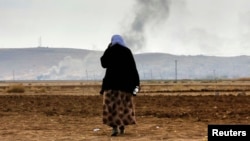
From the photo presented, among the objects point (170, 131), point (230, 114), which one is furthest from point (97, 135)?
point (230, 114)

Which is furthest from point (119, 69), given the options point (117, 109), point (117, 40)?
point (117, 109)

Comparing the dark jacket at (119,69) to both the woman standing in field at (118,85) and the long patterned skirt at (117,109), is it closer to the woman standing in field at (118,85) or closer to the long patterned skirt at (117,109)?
the woman standing in field at (118,85)

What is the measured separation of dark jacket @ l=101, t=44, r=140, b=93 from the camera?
1334cm

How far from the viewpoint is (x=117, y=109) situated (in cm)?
1321

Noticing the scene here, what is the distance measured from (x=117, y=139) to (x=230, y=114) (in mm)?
8131

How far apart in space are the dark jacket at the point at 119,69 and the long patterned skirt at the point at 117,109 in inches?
5.8

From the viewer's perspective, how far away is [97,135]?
529 inches

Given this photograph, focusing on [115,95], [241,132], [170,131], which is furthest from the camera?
[170,131]

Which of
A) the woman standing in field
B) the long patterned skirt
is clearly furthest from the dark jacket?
the long patterned skirt

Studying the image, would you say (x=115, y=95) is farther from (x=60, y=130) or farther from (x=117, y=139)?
(x=60, y=130)

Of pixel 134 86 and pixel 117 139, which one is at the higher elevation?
pixel 134 86

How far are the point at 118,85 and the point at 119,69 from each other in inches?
15.7

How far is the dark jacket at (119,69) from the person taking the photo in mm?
13336

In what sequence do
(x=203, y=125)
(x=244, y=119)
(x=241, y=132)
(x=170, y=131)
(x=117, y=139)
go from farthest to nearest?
(x=244, y=119) < (x=203, y=125) < (x=170, y=131) < (x=117, y=139) < (x=241, y=132)
